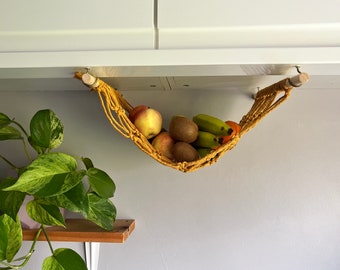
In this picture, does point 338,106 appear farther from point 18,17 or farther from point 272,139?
point 18,17

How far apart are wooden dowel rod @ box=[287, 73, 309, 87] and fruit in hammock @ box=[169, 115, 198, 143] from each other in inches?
8.8

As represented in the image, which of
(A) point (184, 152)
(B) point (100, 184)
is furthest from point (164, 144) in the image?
(B) point (100, 184)

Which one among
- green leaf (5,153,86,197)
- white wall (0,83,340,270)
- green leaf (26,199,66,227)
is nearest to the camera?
green leaf (5,153,86,197)

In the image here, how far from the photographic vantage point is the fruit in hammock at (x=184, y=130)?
0.76 m

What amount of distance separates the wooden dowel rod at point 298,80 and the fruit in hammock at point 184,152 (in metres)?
0.24

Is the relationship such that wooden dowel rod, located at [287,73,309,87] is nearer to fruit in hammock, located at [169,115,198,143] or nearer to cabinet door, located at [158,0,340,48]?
cabinet door, located at [158,0,340,48]

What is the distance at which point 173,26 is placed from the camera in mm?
615

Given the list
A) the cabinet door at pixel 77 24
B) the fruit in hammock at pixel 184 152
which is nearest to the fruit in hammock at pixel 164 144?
the fruit in hammock at pixel 184 152

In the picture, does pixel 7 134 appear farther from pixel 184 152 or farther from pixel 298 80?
pixel 298 80

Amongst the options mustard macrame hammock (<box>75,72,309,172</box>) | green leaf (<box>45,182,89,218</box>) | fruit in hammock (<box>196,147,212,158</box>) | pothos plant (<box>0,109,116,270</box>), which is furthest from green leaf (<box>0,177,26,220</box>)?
fruit in hammock (<box>196,147,212,158</box>)

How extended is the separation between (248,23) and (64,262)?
594 millimetres

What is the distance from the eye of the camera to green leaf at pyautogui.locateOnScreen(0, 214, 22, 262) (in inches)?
26.6

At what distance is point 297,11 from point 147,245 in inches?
26.4

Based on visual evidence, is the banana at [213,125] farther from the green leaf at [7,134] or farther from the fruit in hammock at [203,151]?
the green leaf at [7,134]
